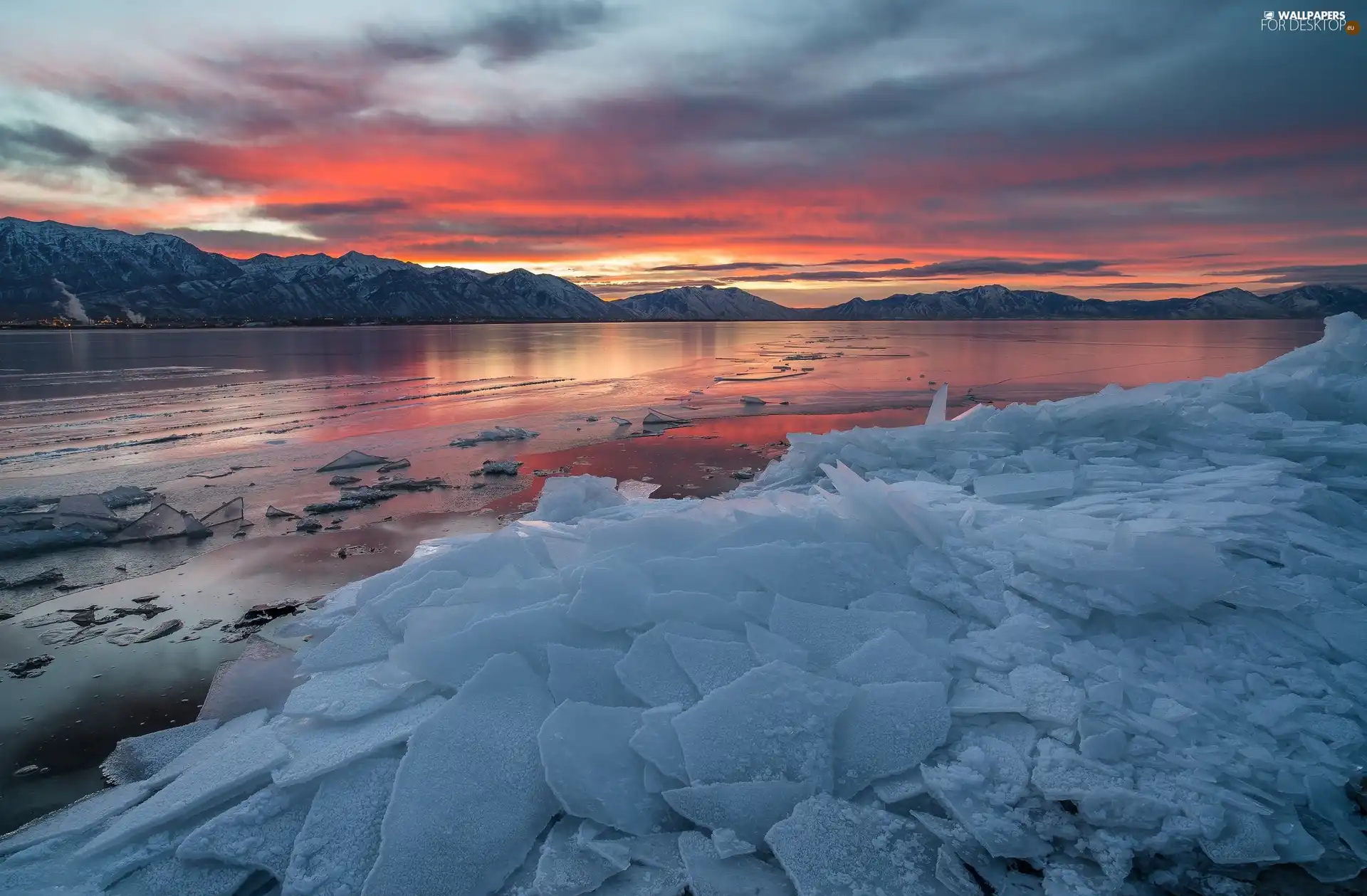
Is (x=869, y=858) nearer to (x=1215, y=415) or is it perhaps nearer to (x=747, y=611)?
(x=747, y=611)

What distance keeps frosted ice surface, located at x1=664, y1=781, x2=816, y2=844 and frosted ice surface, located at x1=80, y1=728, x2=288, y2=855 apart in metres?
1.58

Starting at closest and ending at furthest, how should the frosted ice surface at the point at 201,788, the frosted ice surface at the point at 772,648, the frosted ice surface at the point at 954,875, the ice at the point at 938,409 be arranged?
the frosted ice surface at the point at 954,875 < the frosted ice surface at the point at 201,788 < the frosted ice surface at the point at 772,648 < the ice at the point at 938,409

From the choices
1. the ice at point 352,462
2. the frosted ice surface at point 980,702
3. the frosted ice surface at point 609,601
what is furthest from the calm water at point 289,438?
the frosted ice surface at point 980,702

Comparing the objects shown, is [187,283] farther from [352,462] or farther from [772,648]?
[772,648]

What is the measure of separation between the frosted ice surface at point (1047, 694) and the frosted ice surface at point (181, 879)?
2.95m

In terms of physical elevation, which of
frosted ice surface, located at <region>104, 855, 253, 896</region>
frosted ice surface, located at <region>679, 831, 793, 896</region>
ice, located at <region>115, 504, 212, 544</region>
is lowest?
frosted ice surface, located at <region>104, 855, 253, 896</region>

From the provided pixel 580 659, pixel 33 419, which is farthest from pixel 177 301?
pixel 580 659

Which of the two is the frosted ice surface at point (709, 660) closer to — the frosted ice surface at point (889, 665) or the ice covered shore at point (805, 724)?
the ice covered shore at point (805, 724)

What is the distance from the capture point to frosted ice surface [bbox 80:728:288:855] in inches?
96.7

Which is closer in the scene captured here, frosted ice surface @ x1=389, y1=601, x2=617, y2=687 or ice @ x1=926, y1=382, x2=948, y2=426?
frosted ice surface @ x1=389, y1=601, x2=617, y2=687

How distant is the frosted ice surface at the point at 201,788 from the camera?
2.46m

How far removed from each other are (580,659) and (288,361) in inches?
1075

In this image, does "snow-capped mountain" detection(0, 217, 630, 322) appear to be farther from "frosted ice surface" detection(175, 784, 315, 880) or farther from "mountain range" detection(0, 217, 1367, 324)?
"frosted ice surface" detection(175, 784, 315, 880)

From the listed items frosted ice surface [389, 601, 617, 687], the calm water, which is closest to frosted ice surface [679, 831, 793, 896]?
frosted ice surface [389, 601, 617, 687]
